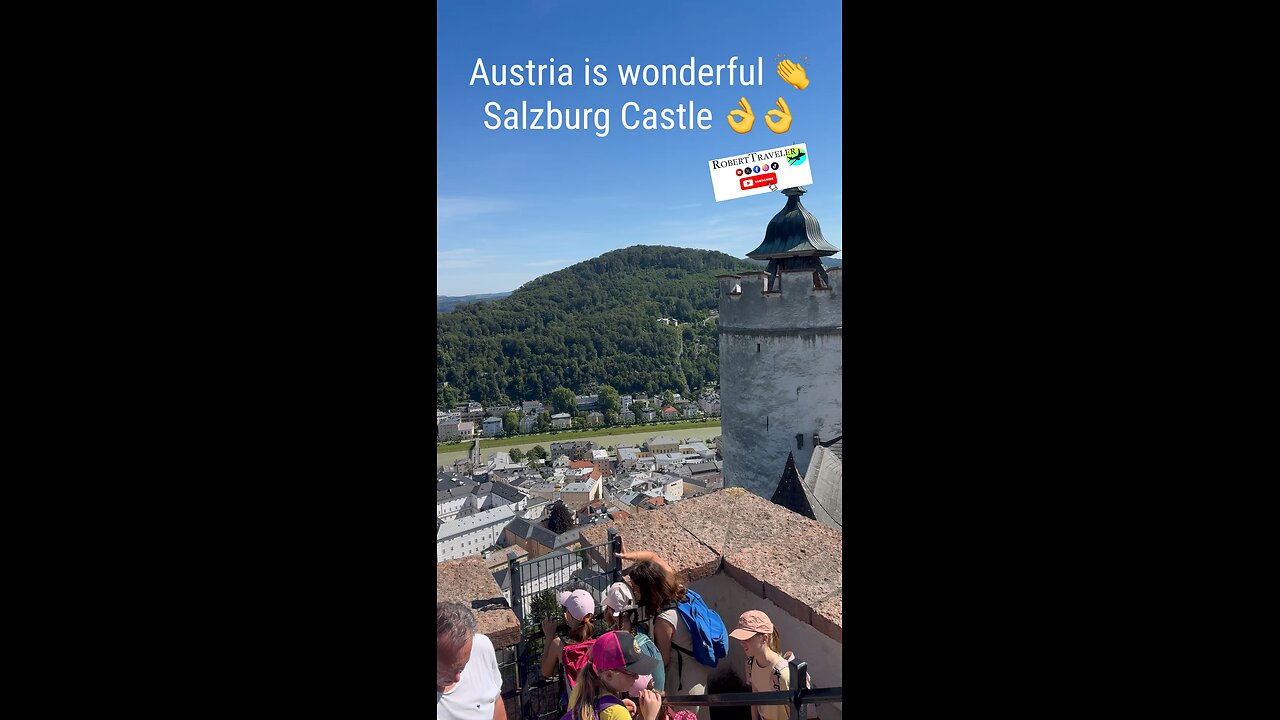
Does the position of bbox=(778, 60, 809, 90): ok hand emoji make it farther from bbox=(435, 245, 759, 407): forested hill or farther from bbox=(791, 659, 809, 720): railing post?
bbox=(435, 245, 759, 407): forested hill

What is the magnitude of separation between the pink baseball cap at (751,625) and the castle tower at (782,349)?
8.70m

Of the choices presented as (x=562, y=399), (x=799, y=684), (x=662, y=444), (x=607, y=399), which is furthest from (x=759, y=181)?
(x=662, y=444)

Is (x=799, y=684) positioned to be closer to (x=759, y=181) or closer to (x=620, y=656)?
(x=620, y=656)

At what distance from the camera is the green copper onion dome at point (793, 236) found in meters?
10.5

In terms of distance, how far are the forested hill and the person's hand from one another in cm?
1227

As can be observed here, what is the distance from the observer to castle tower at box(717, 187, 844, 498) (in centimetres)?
1063

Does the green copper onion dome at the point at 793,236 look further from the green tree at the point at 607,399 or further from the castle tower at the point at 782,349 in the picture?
the green tree at the point at 607,399

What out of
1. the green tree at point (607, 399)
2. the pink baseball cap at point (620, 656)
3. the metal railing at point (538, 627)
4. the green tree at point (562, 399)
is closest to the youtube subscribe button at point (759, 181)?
the metal railing at point (538, 627)

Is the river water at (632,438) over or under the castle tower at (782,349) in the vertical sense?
under

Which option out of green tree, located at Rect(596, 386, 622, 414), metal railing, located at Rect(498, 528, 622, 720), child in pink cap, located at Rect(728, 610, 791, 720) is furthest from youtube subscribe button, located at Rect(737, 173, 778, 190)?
green tree, located at Rect(596, 386, 622, 414)

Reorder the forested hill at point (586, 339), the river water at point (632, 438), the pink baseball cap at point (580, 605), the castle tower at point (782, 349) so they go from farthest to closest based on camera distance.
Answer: the river water at point (632, 438)
the forested hill at point (586, 339)
the castle tower at point (782, 349)
the pink baseball cap at point (580, 605)
